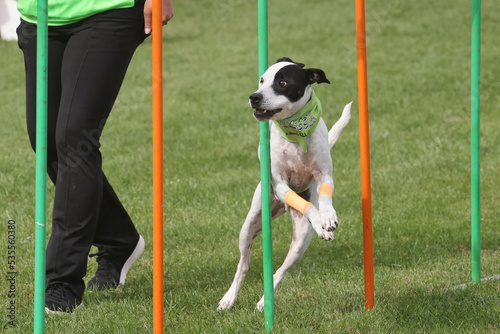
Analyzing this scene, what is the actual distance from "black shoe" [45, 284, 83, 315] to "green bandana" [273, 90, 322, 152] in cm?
141

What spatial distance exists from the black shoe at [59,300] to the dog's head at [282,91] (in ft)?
4.68

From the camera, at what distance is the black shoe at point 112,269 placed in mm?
4324

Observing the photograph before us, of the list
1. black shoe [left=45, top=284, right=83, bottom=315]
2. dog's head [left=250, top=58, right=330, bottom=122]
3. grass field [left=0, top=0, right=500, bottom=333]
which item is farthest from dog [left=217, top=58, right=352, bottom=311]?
black shoe [left=45, top=284, right=83, bottom=315]

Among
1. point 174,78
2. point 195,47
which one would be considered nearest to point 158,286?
point 174,78

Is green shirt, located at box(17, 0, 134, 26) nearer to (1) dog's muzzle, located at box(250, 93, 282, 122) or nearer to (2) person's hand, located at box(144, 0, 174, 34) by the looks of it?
(2) person's hand, located at box(144, 0, 174, 34)

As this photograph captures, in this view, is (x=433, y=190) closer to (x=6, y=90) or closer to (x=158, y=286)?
(x=158, y=286)

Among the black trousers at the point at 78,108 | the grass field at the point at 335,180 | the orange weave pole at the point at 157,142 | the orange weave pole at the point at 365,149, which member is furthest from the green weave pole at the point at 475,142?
the orange weave pole at the point at 157,142

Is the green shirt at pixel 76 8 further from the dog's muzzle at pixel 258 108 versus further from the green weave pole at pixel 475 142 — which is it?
the green weave pole at pixel 475 142

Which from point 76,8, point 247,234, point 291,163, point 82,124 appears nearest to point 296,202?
point 291,163

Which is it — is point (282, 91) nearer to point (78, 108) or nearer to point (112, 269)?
point (78, 108)

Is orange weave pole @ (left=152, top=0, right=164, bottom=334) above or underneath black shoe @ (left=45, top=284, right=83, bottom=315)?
above

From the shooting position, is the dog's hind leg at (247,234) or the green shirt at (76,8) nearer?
the green shirt at (76,8)

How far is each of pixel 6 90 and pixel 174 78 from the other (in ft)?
9.14

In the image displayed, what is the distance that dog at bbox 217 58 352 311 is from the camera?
327 cm
